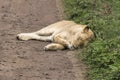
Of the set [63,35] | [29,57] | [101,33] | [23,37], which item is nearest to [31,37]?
[23,37]

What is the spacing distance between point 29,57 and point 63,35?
3.93ft

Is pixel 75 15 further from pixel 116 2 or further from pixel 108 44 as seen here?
pixel 108 44

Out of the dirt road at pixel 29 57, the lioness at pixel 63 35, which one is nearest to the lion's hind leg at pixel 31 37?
the lioness at pixel 63 35

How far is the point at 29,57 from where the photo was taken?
27.9 feet

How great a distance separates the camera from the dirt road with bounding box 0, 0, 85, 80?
7.57 metres

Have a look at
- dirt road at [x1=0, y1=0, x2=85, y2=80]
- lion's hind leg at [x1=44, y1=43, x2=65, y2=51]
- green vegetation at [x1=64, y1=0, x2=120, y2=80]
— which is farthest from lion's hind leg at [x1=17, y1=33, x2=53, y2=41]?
green vegetation at [x1=64, y1=0, x2=120, y2=80]

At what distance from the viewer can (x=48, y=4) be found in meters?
14.4

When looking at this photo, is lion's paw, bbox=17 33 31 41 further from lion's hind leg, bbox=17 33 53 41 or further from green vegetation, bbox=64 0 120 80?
green vegetation, bbox=64 0 120 80

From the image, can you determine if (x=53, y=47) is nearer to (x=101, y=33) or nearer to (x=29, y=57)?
(x=29, y=57)

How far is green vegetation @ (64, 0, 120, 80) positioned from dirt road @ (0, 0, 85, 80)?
0.29 metres

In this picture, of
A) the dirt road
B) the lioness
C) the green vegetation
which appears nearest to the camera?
the dirt road

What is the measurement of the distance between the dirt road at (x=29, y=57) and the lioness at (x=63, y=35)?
0.16m

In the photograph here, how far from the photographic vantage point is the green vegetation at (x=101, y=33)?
302 inches

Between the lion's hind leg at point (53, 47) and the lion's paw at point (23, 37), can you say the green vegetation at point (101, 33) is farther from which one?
the lion's paw at point (23, 37)
